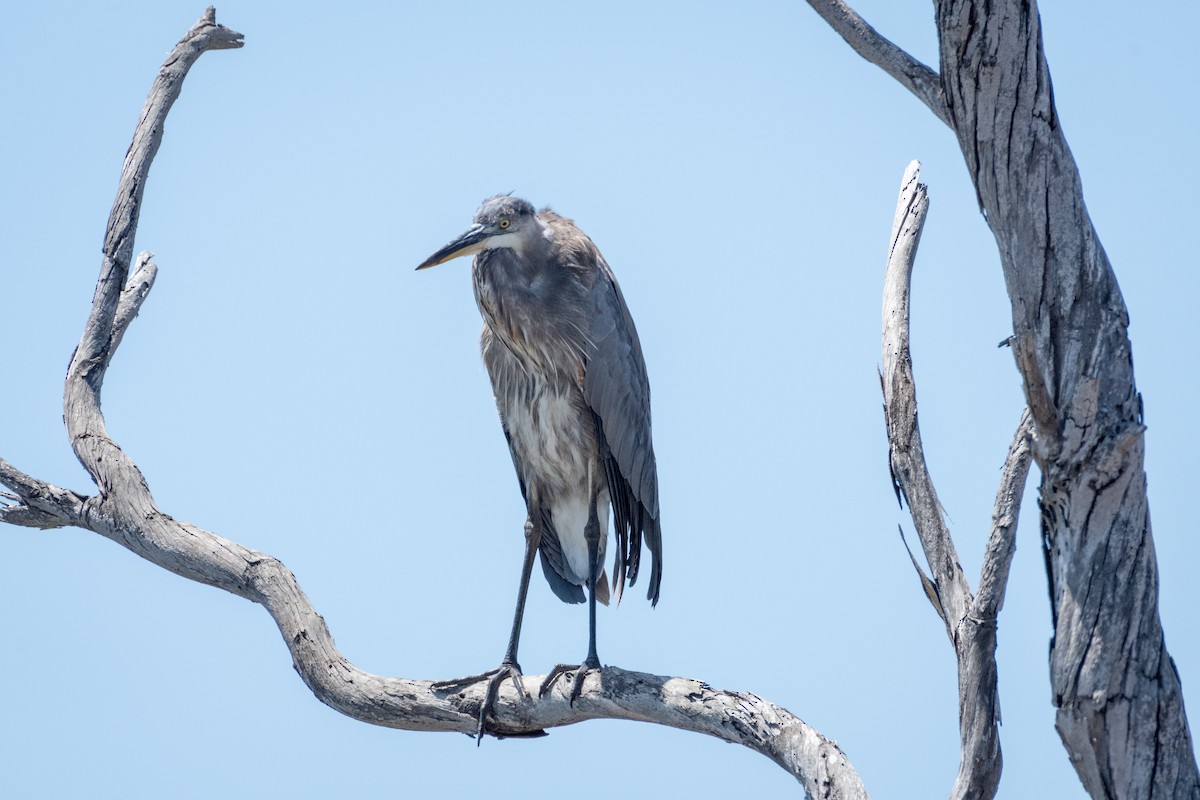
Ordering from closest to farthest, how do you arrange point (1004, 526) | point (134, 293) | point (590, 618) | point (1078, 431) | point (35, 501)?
point (1078, 431)
point (1004, 526)
point (35, 501)
point (134, 293)
point (590, 618)

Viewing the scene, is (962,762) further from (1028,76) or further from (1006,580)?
(1028,76)

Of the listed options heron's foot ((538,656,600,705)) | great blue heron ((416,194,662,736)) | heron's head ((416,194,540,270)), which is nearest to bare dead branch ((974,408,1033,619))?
heron's foot ((538,656,600,705))

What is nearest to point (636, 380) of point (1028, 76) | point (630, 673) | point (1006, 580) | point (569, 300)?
point (569, 300)

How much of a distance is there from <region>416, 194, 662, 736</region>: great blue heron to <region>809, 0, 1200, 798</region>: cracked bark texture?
95.1 inches

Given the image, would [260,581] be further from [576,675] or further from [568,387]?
[568,387]

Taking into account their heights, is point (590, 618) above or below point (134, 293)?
below

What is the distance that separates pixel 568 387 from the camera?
5.10 metres

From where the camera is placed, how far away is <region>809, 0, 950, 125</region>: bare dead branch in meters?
3.19

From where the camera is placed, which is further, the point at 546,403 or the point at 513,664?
the point at 546,403

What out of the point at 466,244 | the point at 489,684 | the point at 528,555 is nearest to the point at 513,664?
the point at 489,684

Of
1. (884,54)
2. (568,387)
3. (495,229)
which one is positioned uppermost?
(495,229)

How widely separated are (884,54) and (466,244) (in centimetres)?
206

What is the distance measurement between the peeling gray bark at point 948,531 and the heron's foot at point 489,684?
1.43m

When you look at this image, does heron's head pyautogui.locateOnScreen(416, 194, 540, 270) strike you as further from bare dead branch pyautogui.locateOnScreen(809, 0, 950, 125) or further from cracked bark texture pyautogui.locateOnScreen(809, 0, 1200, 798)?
cracked bark texture pyautogui.locateOnScreen(809, 0, 1200, 798)
